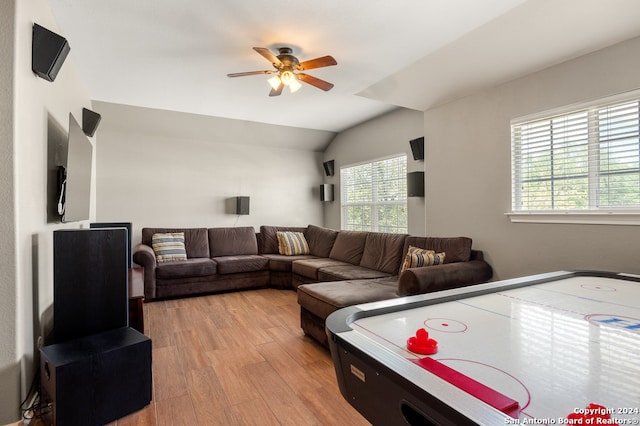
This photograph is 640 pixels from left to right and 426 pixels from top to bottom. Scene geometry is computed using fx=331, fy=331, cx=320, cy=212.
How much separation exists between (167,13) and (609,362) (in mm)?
2986

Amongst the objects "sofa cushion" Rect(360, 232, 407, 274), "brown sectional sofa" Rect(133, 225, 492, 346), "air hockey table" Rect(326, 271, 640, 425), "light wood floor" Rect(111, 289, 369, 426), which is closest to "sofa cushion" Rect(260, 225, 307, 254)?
"brown sectional sofa" Rect(133, 225, 492, 346)

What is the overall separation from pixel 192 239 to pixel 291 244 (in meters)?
1.54

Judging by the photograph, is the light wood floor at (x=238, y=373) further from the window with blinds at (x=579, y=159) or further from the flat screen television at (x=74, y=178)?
the window with blinds at (x=579, y=159)

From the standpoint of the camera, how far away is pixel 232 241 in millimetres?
5410

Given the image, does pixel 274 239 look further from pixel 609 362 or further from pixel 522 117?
pixel 609 362

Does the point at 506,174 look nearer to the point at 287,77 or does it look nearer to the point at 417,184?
the point at 417,184

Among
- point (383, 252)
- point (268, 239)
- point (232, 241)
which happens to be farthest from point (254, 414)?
point (268, 239)

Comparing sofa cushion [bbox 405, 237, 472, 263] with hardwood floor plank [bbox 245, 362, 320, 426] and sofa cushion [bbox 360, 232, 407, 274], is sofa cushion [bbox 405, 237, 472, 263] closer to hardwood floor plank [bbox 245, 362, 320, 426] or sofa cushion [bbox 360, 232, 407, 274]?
sofa cushion [bbox 360, 232, 407, 274]

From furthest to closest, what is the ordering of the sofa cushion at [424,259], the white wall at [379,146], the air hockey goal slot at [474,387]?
1. the white wall at [379,146]
2. the sofa cushion at [424,259]
3. the air hockey goal slot at [474,387]

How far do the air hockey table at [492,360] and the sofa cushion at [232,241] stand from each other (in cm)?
427

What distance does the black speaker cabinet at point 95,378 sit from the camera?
163 cm

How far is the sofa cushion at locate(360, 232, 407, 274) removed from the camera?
3.94 metres

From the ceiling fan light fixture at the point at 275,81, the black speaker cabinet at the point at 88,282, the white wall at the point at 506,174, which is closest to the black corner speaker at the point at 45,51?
the black speaker cabinet at the point at 88,282

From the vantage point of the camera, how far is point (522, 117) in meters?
3.05
